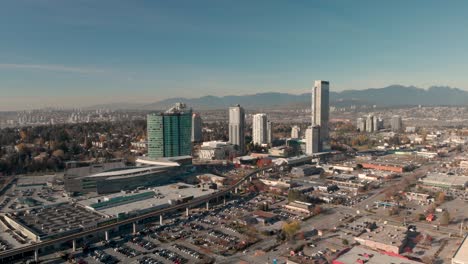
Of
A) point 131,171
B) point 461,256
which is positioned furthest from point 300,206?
point 131,171

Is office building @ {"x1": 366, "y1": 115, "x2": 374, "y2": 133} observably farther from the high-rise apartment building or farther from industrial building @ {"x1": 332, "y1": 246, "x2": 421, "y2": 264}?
industrial building @ {"x1": 332, "y1": 246, "x2": 421, "y2": 264}

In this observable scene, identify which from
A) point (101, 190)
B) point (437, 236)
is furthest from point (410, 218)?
point (101, 190)

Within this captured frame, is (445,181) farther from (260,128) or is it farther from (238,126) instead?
(260,128)

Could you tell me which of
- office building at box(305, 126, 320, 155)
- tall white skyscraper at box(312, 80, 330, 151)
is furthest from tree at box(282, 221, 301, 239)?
tall white skyscraper at box(312, 80, 330, 151)

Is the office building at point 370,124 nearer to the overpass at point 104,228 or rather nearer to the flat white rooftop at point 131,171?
the overpass at point 104,228

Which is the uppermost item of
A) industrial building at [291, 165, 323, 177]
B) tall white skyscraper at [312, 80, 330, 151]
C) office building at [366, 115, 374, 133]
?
tall white skyscraper at [312, 80, 330, 151]

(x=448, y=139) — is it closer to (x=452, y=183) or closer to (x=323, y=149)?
(x=323, y=149)

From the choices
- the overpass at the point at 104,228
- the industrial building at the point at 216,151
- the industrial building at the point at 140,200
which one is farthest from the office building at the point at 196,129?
the overpass at the point at 104,228

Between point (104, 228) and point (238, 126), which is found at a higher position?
point (238, 126)
